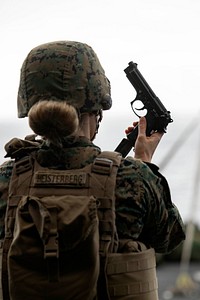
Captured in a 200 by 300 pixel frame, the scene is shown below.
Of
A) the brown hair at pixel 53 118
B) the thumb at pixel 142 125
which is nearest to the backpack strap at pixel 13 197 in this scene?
the brown hair at pixel 53 118

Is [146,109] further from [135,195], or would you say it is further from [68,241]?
[68,241]

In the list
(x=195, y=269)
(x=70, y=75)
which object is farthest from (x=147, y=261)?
(x=195, y=269)

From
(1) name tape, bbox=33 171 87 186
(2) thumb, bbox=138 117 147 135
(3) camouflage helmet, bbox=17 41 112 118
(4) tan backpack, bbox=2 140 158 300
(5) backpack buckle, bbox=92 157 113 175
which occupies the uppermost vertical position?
(3) camouflage helmet, bbox=17 41 112 118

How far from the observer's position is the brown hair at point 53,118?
102 inches

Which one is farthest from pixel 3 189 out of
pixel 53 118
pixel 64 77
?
pixel 64 77

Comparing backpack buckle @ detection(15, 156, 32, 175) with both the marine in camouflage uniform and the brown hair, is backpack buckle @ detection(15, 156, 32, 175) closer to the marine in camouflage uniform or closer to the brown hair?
the marine in camouflage uniform

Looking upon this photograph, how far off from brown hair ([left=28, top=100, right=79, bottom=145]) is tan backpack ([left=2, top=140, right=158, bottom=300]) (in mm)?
149

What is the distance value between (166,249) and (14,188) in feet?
2.00

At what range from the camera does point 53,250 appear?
247 cm

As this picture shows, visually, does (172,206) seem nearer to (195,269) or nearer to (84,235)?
(84,235)

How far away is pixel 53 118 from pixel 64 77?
0.62ft

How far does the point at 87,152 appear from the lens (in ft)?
8.94

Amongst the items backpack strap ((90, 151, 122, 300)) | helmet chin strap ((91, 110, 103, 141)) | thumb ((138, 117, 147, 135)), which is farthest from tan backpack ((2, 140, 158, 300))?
thumb ((138, 117, 147, 135))

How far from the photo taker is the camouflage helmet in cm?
271
